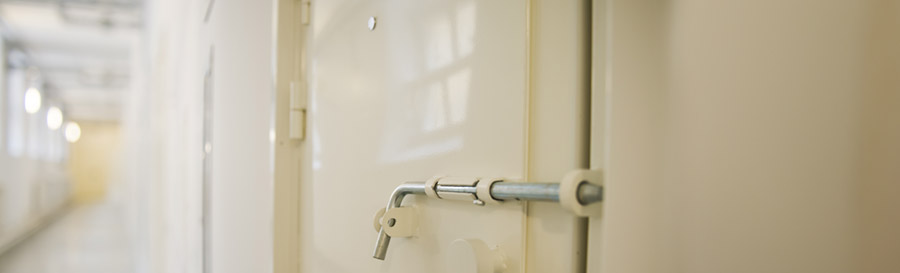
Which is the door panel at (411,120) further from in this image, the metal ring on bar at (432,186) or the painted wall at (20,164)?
the painted wall at (20,164)

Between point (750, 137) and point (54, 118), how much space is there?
49.8ft

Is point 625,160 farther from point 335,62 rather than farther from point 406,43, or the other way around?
point 335,62

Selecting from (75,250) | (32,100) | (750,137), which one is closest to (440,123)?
(750,137)

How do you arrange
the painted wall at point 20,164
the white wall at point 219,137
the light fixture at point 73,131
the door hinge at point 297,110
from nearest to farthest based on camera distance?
the door hinge at point 297,110, the white wall at point 219,137, the painted wall at point 20,164, the light fixture at point 73,131

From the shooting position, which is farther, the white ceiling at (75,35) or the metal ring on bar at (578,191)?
the white ceiling at (75,35)

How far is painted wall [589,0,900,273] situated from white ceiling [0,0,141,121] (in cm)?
673

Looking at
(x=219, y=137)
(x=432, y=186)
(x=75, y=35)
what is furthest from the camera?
(x=75, y=35)

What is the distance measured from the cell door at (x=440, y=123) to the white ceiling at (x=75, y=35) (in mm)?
6057

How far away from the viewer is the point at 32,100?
884 centimetres

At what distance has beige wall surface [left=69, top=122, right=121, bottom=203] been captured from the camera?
54.9ft

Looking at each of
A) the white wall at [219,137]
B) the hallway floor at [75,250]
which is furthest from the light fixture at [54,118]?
the white wall at [219,137]

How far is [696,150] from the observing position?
0.43 m

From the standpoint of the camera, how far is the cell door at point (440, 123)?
562 mm

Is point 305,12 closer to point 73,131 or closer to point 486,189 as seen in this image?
point 486,189
